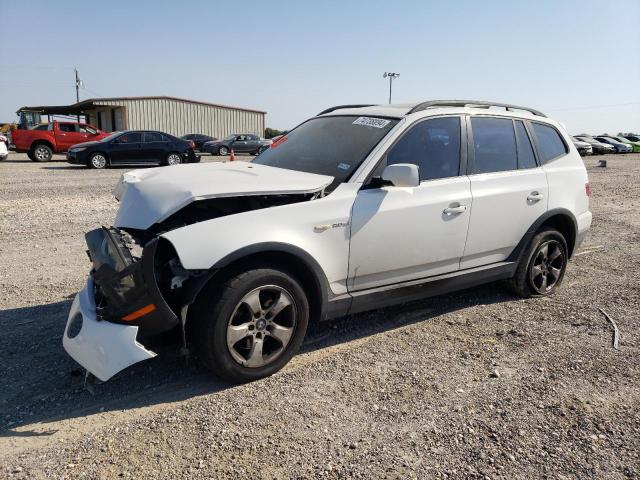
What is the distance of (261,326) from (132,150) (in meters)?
17.3

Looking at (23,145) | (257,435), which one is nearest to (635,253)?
(257,435)

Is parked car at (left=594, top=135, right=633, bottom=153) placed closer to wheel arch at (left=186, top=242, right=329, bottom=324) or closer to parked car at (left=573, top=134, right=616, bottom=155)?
parked car at (left=573, top=134, right=616, bottom=155)

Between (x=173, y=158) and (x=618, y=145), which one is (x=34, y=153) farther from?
(x=618, y=145)

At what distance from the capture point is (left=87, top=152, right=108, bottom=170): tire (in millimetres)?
18031

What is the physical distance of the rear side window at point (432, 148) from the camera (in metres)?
4.01

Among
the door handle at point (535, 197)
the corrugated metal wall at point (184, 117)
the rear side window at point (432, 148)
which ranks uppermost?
the corrugated metal wall at point (184, 117)

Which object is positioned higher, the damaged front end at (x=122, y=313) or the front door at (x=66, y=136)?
the front door at (x=66, y=136)

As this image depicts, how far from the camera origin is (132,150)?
1892cm

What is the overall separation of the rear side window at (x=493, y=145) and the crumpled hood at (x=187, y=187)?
153cm

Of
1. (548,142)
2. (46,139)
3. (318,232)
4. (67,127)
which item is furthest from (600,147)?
(318,232)

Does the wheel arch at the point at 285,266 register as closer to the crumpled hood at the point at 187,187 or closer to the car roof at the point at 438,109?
the crumpled hood at the point at 187,187

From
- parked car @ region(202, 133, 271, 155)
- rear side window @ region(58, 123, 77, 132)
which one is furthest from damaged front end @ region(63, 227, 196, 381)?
parked car @ region(202, 133, 271, 155)

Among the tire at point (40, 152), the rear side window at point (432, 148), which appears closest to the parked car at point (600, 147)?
the tire at point (40, 152)

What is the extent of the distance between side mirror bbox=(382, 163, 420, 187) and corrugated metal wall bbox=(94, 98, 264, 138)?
40.5 m
